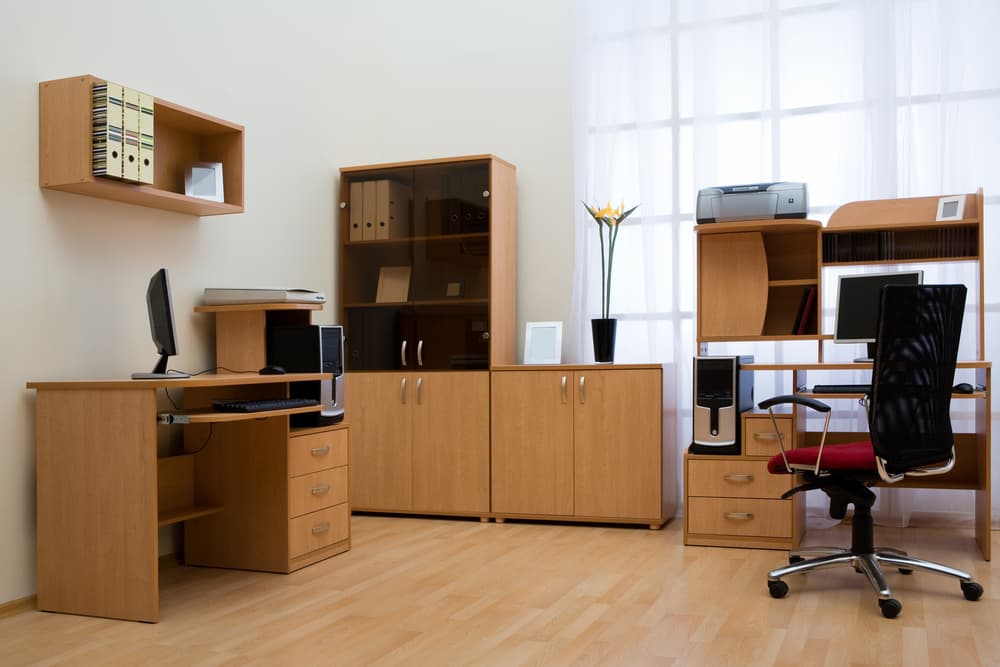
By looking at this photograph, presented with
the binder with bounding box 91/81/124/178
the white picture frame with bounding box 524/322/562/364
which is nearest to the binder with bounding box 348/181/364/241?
the white picture frame with bounding box 524/322/562/364

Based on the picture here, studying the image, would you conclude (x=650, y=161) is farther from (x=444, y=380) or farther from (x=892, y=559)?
(x=892, y=559)

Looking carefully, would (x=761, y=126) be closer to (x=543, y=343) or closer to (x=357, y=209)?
(x=543, y=343)

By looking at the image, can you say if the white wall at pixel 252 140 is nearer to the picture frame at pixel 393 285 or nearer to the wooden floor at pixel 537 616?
the picture frame at pixel 393 285

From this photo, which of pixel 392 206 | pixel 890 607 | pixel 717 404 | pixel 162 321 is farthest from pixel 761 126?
pixel 162 321

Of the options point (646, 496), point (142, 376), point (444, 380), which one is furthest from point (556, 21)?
point (142, 376)

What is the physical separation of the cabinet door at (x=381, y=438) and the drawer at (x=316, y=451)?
0.93 m

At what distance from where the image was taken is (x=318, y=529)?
3.96 meters

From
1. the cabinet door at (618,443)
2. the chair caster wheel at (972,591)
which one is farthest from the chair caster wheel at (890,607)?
the cabinet door at (618,443)

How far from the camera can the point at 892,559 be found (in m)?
3.37

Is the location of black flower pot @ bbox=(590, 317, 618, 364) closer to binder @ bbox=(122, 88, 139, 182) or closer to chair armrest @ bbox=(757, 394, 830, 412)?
chair armrest @ bbox=(757, 394, 830, 412)

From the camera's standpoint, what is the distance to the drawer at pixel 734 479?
4211 millimetres

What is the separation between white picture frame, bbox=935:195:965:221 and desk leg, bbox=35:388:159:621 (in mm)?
3571

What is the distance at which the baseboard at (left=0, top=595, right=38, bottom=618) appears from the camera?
322cm

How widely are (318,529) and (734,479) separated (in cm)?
194
